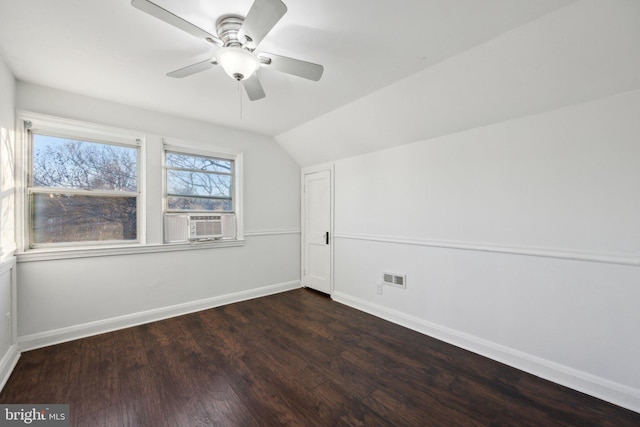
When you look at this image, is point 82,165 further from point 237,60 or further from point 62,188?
point 237,60

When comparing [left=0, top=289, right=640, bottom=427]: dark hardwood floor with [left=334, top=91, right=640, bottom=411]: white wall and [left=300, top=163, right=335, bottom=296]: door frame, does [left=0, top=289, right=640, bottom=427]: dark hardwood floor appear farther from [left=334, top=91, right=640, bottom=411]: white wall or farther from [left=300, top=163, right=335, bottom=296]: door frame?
[left=300, top=163, right=335, bottom=296]: door frame

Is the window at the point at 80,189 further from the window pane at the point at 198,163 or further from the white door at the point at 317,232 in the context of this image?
the white door at the point at 317,232

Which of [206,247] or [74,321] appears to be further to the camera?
[206,247]

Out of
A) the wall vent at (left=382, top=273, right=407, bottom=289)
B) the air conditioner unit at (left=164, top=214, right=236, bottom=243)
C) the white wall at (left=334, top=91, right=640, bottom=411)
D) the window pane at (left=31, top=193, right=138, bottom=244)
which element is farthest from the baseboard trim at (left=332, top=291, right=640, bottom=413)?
the window pane at (left=31, top=193, right=138, bottom=244)

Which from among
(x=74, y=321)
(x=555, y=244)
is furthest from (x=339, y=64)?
(x=74, y=321)

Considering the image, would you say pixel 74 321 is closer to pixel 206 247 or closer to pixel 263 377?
pixel 206 247

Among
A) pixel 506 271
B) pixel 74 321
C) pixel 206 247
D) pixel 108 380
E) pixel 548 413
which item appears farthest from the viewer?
pixel 206 247


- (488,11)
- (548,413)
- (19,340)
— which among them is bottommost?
(548,413)

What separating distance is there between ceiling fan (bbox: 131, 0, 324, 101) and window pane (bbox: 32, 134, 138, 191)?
1765 millimetres

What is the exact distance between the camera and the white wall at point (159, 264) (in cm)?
258

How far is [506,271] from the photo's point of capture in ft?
7.82

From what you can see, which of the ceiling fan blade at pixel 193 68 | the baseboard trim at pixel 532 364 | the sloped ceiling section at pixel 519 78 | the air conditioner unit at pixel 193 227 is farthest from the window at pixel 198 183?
the baseboard trim at pixel 532 364

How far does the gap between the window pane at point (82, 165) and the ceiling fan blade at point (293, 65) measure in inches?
89.9

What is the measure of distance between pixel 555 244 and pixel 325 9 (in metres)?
2.50
